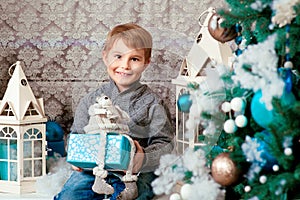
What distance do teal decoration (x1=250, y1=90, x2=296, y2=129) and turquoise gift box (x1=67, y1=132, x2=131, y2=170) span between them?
0.48 metres

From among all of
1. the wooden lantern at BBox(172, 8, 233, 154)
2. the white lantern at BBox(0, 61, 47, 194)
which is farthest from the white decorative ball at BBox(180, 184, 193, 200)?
the white lantern at BBox(0, 61, 47, 194)

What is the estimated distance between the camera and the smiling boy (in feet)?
Result: 6.14

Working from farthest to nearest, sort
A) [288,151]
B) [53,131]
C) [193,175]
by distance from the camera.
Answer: [53,131] < [193,175] < [288,151]

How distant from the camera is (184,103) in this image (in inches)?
70.1

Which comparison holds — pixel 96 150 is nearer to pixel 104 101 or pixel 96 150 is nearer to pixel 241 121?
pixel 104 101

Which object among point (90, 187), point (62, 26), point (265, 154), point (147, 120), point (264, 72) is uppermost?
point (62, 26)

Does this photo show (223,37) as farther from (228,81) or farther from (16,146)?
(16,146)

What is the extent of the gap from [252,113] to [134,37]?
512 mm

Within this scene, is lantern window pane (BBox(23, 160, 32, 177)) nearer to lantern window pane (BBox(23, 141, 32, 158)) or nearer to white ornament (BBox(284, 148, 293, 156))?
lantern window pane (BBox(23, 141, 32, 158))

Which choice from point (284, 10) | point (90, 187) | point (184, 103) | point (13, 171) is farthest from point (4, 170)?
point (284, 10)

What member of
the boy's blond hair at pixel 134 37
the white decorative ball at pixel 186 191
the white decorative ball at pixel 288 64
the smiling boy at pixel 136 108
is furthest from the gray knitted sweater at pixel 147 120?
the white decorative ball at pixel 288 64

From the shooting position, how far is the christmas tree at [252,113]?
1.47 metres

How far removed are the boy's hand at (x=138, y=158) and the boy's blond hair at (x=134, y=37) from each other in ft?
0.92

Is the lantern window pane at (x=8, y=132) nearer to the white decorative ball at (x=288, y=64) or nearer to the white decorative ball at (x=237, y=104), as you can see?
the white decorative ball at (x=237, y=104)
